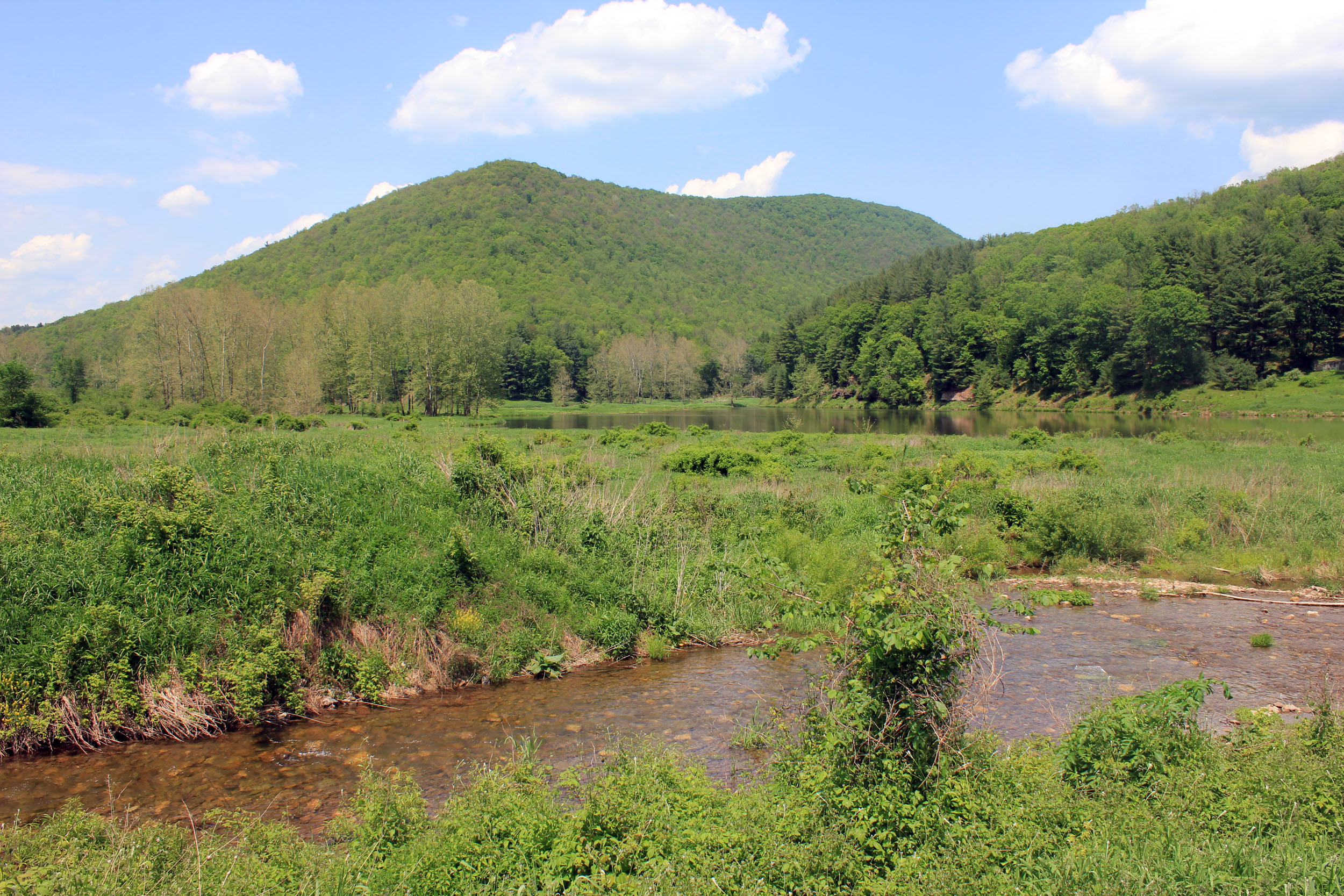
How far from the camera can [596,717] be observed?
10.1m

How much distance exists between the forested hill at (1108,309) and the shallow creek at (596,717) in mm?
81392

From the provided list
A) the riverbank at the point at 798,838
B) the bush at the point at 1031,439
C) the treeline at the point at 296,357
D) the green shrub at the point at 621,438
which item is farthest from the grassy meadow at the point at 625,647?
the treeline at the point at 296,357

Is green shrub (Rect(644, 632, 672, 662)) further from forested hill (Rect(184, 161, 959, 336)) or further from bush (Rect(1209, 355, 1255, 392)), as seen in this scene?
forested hill (Rect(184, 161, 959, 336))

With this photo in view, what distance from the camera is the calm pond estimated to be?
50.5 meters

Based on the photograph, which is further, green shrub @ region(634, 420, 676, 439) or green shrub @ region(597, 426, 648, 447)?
green shrub @ region(634, 420, 676, 439)

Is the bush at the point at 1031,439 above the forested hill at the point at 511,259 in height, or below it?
below

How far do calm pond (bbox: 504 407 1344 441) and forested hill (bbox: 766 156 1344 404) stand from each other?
1216cm

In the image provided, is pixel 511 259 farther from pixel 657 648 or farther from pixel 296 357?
pixel 657 648

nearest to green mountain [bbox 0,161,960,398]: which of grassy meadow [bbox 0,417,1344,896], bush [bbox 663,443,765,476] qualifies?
bush [bbox 663,443,765,476]

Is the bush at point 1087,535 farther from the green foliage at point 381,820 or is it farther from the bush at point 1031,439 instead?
the bush at point 1031,439

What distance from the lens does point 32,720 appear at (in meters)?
8.95

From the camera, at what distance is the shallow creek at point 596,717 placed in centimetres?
810

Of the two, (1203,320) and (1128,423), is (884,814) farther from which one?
(1203,320)

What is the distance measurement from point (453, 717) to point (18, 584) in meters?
6.35
